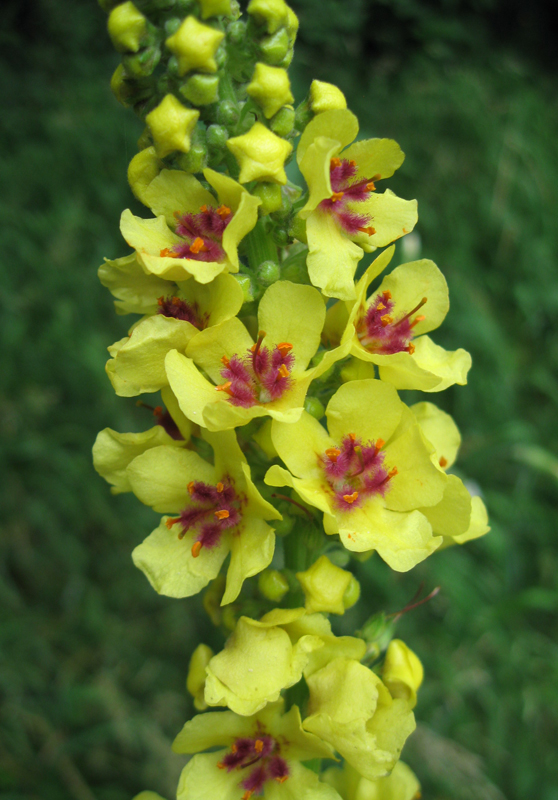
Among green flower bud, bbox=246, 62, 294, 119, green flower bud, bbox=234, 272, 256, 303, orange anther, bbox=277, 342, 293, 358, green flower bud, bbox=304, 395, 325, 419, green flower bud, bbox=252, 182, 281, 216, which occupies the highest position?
green flower bud, bbox=246, 62, 294, 119

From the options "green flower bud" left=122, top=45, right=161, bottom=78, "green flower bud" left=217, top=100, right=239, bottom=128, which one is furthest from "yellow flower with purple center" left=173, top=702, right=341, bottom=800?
"green flower bud" left=122, top=45, right=161, bottom=78

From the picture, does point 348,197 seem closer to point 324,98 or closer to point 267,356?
point 324,98

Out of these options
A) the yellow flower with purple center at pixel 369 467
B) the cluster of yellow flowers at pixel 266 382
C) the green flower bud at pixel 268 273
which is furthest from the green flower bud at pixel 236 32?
the yellow flower with purple center at pixel 369 467

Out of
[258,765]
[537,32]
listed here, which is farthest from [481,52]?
[258,765]

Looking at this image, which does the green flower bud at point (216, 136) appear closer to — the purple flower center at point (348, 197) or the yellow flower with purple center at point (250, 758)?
the purple flower center at point (348, 197)

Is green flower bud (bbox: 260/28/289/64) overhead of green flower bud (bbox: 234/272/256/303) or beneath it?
overhead

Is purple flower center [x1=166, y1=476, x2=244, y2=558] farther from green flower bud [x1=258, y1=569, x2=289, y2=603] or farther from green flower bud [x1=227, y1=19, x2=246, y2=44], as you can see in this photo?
green flower bud [x1=227, y1=19, x2=246, y2=44]
